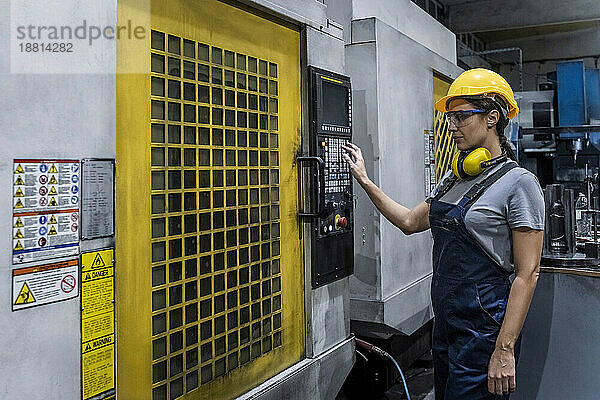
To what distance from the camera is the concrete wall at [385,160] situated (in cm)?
239

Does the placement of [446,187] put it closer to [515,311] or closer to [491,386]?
[515,311]

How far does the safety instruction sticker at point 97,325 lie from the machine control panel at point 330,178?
2.54 feet

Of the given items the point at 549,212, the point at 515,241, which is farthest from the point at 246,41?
the point at 549,212

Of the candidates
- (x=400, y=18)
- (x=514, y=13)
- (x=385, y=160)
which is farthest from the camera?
(x=514, y=13)

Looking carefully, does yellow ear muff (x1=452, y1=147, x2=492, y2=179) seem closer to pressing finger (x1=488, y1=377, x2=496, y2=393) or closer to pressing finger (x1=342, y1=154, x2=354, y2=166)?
pressing finger (x1=342, y1=154, x2=354, y2=166)

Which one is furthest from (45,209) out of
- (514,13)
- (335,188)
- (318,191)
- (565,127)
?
(514,13)

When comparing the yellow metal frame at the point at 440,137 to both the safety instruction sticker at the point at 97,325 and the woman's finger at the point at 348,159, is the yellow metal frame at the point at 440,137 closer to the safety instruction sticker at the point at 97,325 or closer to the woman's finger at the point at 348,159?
the woman's finger at the point at 348,159

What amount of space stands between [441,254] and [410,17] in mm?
1848

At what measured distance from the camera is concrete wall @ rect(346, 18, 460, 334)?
7.86 ft

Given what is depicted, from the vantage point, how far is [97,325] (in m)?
1.08

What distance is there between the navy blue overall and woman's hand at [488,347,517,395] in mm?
35

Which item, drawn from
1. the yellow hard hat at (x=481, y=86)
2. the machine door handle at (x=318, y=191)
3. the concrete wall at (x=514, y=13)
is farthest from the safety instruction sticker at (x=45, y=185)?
the concrete wall at (x=514, y=13)

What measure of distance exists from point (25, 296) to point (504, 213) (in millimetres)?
1217

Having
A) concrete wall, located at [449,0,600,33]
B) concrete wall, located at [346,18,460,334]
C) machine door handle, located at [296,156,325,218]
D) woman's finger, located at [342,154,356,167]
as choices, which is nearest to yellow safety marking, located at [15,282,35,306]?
machine door handle, located at [296,156,325,218]
